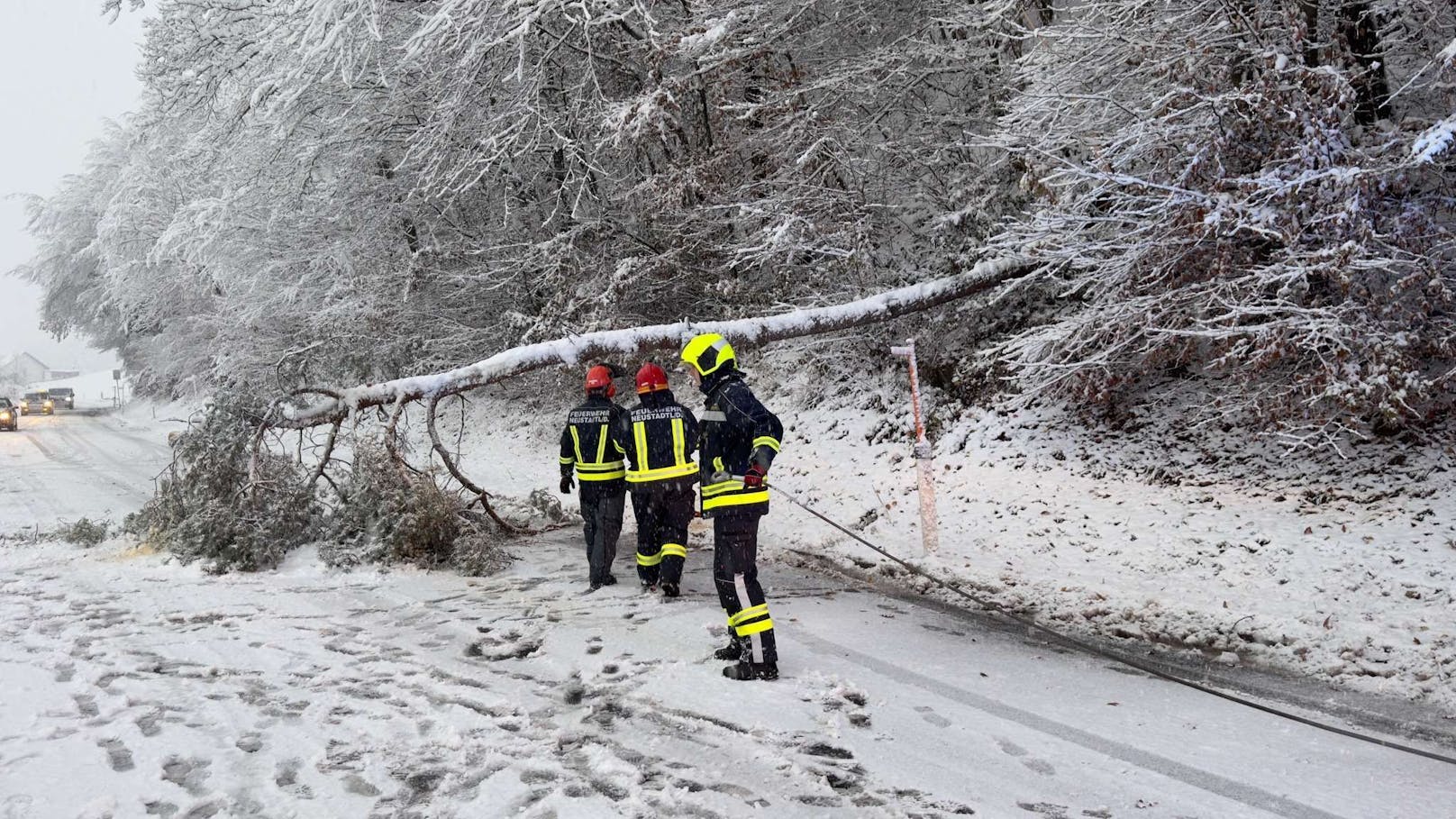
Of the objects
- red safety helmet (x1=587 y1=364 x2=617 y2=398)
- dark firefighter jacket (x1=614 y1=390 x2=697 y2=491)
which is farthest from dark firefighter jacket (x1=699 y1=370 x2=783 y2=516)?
red safety helmet (x1=587 y1=364 x2=617 y2=398)

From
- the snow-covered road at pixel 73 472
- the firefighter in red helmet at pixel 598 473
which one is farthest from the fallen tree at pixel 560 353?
the snow-covered road at pixel 73 472

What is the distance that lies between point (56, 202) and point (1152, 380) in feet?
159

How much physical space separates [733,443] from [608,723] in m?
1.88

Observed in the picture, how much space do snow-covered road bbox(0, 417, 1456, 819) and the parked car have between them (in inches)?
1611

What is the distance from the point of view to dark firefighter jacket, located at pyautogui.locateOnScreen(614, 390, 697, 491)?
268 inches

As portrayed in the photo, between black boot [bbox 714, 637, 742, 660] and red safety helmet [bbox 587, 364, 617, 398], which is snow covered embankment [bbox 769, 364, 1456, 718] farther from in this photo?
red safety helmet [bbox 587, 364, 617, 398]

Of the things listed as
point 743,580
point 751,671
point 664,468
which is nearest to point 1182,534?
point 743,580

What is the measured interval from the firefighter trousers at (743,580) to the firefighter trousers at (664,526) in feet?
5.22

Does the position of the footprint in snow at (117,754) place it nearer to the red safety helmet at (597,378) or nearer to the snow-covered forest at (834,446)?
the snow-covered forest at (834,446)

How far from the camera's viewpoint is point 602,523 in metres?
7.27

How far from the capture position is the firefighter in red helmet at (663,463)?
269 inches

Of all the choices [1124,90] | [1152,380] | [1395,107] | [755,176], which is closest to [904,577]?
[1152,380]

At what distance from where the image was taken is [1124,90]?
8250 mm

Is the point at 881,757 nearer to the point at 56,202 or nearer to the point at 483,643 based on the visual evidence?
the point at 483,643
